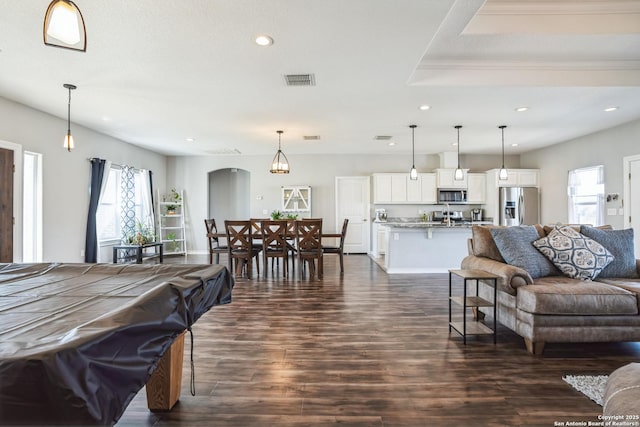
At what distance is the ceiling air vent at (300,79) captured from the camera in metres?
3.59

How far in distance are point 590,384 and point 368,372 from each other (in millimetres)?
1432

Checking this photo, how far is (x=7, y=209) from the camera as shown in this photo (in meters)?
4.27

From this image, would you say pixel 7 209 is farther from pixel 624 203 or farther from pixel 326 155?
pixel 624 203

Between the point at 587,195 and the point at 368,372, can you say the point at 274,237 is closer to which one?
the point at 368,372

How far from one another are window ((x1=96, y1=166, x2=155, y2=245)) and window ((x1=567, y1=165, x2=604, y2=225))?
31.5 feet

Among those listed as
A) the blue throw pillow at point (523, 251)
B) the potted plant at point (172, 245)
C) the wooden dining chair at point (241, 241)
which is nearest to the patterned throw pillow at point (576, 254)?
the blue throw pillow at point (523, 251)

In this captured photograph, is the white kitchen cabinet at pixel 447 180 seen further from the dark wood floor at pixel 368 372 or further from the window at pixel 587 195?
the dark wood floor at pixel 368 372

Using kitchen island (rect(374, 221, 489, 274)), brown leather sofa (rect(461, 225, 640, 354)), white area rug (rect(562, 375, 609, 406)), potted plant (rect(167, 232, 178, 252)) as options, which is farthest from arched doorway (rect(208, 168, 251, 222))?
white area rug (rect(562, 375, 609, 406))

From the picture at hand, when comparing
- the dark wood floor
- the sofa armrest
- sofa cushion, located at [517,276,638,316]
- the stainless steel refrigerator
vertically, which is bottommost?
the dark wood floor

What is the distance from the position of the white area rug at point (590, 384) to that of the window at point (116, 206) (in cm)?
716

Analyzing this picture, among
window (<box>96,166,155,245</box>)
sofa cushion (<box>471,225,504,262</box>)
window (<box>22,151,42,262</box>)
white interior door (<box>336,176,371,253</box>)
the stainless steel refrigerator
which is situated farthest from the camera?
white interior door (<box>336,176,371,253</box>)

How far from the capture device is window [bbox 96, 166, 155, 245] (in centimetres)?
634

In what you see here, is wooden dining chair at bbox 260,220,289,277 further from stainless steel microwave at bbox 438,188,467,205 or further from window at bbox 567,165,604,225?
window at bbox 567,165,604,225

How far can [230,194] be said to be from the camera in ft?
33.6
